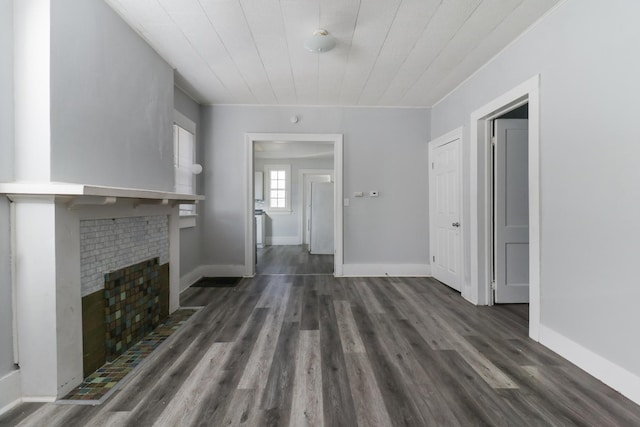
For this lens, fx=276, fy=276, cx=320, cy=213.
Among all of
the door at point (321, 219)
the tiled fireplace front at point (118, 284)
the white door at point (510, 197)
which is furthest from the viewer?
the door at point (321, 219)

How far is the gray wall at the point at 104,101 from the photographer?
1531 millimetres

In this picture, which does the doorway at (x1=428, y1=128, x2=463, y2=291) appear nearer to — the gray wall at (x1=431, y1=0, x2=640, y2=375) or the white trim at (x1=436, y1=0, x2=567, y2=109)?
the white trim at (x1=436, y1=0, x2=567, y2=109)

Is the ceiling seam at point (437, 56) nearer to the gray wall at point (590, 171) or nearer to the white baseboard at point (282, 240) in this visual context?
the gray wall at point (590, 171)

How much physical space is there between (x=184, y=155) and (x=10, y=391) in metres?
2.69

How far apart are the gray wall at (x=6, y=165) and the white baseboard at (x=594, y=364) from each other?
329cm

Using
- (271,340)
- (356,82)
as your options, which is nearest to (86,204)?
(271,340)

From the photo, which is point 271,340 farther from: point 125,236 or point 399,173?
point 399,173

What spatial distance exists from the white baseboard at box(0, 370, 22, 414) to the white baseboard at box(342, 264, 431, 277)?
3.21 m

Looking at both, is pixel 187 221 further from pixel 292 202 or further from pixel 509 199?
pixel 292 202

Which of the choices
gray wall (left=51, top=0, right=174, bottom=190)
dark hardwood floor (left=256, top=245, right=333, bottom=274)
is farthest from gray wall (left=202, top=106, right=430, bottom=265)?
gray wall (left=51, top=0, right=174, bottom=190)

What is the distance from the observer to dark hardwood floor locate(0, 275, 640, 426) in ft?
4.48

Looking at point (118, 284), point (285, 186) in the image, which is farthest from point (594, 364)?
point (285, 186)

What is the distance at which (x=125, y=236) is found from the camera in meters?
2.00

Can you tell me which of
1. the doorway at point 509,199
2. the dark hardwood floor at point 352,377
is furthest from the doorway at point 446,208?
the dark hardwood floor at point 352,377
